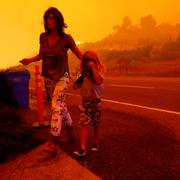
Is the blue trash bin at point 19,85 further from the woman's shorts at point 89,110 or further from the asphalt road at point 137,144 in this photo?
the woman's shorts at point 89,110

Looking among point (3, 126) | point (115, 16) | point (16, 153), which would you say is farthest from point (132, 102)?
point (115, 16)

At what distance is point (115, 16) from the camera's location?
96500 mm

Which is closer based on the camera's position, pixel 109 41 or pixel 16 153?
pixel 16 153

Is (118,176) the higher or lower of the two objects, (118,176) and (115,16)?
the lower

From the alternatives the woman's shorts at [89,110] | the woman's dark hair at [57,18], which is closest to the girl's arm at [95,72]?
the woman's shorts at [89,110]

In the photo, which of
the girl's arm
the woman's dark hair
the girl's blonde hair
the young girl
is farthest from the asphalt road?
the woman's dark hair

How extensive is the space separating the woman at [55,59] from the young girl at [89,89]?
27 cm

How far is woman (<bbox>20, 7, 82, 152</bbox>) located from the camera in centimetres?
644

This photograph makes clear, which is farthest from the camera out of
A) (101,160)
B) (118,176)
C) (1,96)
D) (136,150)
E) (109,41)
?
(109,41)

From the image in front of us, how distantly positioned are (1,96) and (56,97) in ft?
16.9

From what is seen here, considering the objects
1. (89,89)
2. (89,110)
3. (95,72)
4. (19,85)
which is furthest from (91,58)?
(19,85)

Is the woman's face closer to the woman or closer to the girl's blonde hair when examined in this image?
the woman

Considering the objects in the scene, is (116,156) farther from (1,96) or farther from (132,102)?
(132,102)

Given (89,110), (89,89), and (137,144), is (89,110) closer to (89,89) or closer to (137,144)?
(89,89)
